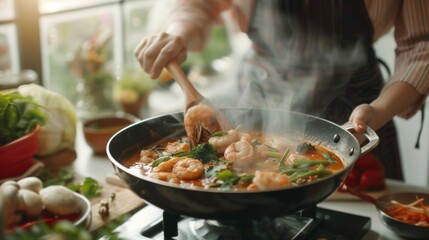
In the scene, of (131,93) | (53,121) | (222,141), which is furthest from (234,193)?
(131,93)

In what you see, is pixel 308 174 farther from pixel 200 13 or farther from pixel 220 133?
pixel 200 13

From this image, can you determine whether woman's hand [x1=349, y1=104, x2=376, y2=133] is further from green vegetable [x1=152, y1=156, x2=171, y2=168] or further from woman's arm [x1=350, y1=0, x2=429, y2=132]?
green vegetable [x1=152, y1=156, x2=171, y2=168]

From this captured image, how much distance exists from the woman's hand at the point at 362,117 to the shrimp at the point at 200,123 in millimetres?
412

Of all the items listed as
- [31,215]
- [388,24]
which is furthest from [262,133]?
[31,215]

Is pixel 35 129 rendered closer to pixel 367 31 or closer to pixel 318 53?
pixel 318 53

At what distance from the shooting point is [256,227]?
4.89 feet

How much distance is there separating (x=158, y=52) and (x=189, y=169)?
565 millimetres

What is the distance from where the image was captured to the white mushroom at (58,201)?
1532 millimetres

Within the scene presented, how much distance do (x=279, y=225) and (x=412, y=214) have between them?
421mm

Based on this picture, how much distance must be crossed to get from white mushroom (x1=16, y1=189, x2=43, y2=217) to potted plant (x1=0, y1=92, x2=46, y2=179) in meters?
0.37

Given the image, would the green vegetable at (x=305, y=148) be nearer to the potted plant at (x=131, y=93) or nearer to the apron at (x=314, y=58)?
the apron at (x=314, y=58)

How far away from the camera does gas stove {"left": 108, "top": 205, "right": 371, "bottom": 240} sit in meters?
1.49

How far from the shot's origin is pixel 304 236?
1513 millimetres

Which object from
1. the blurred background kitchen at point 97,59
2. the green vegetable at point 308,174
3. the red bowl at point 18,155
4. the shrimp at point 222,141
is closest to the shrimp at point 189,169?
the shrimp at point 222,141
